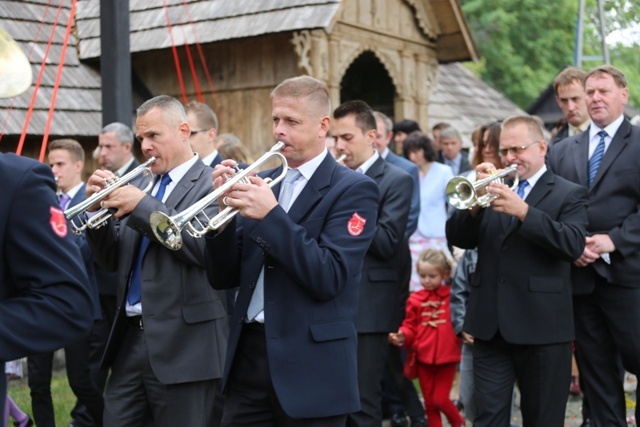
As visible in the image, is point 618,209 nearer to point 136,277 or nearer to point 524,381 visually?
point 524,381

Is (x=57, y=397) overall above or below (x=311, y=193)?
below

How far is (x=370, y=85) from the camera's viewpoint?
15.1m

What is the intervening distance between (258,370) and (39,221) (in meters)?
1.79

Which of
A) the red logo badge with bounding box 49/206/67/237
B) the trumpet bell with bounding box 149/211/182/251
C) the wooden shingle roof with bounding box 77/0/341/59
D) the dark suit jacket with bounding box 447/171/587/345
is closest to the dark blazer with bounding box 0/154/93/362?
the red logo badge with bounding box 49/206/67/237

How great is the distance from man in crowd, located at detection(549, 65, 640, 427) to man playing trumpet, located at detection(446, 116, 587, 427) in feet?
1.68

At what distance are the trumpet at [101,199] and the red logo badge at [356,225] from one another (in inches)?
55.2

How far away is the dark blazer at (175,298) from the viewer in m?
5.31

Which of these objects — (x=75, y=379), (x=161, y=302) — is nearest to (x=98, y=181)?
(x=161, y=302)

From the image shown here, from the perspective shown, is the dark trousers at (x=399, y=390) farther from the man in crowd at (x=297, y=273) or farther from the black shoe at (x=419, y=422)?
the man in crowd at (x=297, y=273)

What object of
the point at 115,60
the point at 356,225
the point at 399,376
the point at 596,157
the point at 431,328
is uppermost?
the point at 115,60

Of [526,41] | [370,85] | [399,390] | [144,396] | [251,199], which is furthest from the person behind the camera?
[526,41]

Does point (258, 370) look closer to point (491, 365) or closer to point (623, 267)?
point (491, 365)

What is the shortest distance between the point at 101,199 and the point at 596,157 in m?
3.59

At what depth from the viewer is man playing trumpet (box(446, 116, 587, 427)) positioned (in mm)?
6055
